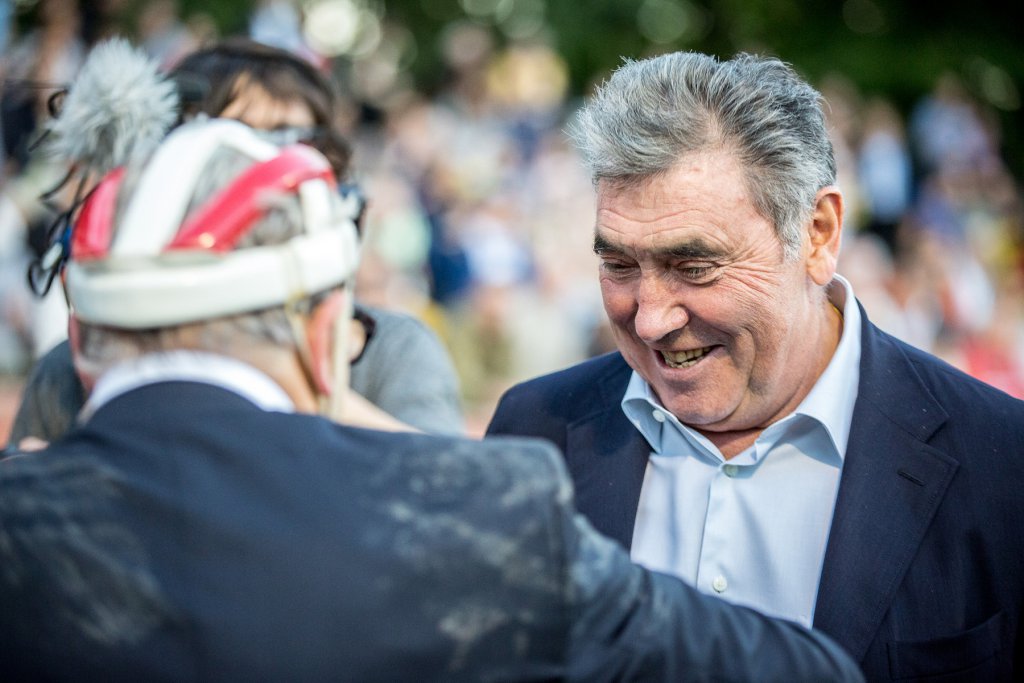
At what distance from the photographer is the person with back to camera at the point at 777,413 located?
239 centimetres

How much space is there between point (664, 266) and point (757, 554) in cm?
67

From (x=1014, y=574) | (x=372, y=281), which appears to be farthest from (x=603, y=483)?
(x=372, y=281)

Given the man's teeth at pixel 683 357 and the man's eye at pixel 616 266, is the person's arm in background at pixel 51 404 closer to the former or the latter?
the man's eye at pixel 616 266

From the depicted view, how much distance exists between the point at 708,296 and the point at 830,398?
0.37 meters

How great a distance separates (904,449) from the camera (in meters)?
2.53

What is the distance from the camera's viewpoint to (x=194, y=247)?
62.7 inches

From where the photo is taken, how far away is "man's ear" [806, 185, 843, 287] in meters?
2.65

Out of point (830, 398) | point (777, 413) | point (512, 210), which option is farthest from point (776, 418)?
point (512, 210)

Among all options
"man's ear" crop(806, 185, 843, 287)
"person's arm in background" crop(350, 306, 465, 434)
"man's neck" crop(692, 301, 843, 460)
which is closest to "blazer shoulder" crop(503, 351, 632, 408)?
"person's arm in background" crop(350, 306, 465, 434)

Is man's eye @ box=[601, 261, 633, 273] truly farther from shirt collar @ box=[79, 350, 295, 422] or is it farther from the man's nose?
shirt collar @ box=[79, 350, 295, 422]

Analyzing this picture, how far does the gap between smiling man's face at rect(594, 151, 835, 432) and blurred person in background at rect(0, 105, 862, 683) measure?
95 centimetres

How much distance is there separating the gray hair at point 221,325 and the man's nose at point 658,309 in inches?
41.2

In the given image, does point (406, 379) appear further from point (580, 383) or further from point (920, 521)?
point (920, 521)

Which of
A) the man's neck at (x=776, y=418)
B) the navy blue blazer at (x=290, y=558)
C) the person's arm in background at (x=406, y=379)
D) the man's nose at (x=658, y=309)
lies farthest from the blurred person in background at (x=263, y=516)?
the person's arm in background at (x=406, y=379)
